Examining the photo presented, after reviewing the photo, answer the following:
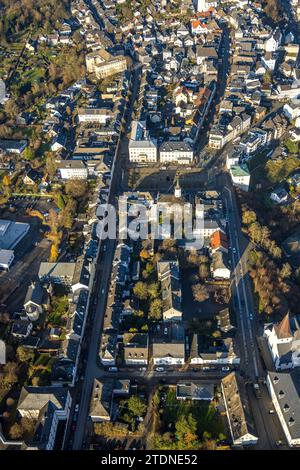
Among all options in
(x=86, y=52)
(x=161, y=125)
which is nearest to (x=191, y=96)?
(x=161, y=125)

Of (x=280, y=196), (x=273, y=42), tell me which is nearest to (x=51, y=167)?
(x=280, y=196)

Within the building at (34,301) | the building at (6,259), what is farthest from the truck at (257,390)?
the building at (6,259)

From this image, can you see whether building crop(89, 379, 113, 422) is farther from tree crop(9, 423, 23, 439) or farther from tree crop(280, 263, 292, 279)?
tree crop(280, 263, 292, 279)

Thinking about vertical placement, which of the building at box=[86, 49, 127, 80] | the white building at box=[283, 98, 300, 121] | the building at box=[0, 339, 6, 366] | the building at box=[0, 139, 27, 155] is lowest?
the building at box=[0, 339, 6, 366]

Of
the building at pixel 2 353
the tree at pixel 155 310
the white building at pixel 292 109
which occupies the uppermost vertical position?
the white building at pixel 292 109

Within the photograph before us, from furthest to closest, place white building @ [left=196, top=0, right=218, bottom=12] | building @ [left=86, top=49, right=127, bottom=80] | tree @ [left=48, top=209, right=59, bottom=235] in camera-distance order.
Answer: white building @ [left=196, top=0, right=218, bottom=12] → building @ [left=86, top=49, right=127, bottom=80] → tree @ [left=48, top=209, right=59, bottom=235]

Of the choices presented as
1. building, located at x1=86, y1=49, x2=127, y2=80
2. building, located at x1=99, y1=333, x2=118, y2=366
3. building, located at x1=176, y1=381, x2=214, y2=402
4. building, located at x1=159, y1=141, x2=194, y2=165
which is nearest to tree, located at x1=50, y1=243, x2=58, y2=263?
building, located at x1=99, y1=333, x2=118, y2=366

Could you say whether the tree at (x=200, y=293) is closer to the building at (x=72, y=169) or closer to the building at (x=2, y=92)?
the building at (x=72, y=169)
